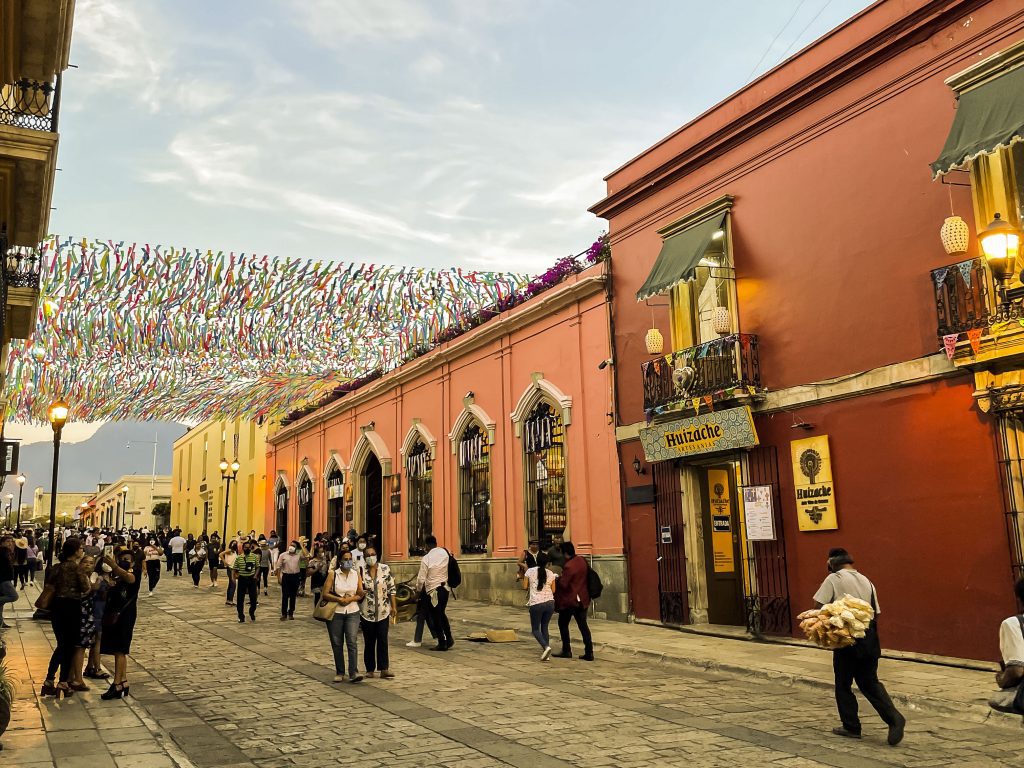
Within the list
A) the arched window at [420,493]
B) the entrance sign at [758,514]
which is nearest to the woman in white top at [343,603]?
the entrance sign at [758,514]

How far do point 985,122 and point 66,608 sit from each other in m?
11.4

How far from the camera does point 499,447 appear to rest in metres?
21.5

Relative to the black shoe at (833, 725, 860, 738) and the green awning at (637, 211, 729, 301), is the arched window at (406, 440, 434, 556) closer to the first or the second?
the green awning at (637, 211, 729, 301)

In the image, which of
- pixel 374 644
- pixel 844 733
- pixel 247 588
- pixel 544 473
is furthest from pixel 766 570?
pixel 247 588

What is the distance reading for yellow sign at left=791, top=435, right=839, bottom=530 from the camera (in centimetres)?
1261

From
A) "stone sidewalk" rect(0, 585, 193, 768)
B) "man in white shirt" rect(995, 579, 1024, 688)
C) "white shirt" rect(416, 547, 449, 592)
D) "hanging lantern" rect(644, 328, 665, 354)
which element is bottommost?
"stone sidewalk" rect(0, 585, 193, 768)

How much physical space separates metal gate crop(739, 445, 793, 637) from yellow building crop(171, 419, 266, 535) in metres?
27.3

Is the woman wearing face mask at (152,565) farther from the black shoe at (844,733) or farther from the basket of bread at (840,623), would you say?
the basket of bread at (840,623)

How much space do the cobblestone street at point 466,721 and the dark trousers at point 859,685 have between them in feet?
0.73

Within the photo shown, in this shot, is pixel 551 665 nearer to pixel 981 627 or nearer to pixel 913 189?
pixel 981 627

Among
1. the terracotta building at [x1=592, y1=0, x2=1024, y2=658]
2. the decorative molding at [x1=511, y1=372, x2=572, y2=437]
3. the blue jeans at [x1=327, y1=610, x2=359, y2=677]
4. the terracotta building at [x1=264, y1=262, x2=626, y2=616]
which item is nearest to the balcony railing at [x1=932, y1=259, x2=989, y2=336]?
the terracotta building at [x1=592, y1=0, x2=1024, y2=658]

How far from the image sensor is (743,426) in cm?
1372

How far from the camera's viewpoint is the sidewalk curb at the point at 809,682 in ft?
26.4

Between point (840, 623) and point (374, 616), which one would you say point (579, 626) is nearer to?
point (374, 616)
